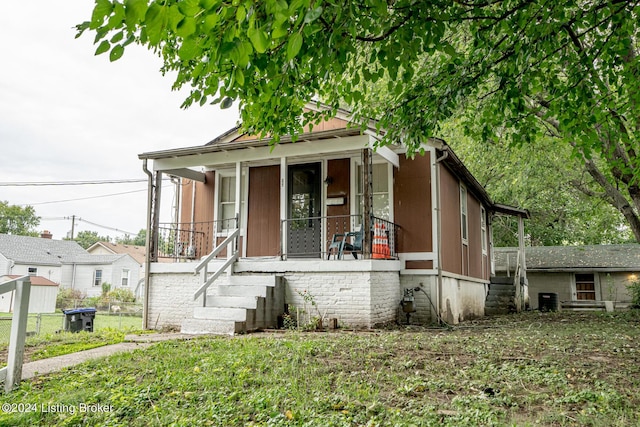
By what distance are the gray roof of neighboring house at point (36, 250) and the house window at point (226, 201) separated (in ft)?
75.7

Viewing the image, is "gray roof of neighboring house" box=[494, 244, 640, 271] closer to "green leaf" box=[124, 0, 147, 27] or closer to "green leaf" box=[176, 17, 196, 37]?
"green leaf" box=[176, 17, 196, 37]

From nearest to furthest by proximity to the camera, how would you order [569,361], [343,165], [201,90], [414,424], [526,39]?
[414,424] < [201,90] < [569,361] < [526,39] < [343,165]

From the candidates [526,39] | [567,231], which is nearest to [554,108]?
[526,39]

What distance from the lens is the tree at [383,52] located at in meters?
2.46

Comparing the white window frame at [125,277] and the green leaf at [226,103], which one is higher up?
the green leaf at [226,103]

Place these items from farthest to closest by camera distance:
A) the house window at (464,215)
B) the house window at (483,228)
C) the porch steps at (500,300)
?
the house window at (483,228)
the porch steps at (500,300)
the house window at (464,215)

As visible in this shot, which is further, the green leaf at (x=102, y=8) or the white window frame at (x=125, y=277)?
the white window frame at (x=125, y=277)

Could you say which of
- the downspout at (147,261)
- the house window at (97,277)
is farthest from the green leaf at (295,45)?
the house window at (97,277)

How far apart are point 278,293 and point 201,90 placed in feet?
16.2

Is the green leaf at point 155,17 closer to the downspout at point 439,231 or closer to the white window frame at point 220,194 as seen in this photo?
the downspout at point 439,231

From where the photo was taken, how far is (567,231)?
27.2 metres

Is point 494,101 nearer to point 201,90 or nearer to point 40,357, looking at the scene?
point 201,90

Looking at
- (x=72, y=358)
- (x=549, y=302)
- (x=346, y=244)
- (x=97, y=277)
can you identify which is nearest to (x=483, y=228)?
(x=549, y=302)

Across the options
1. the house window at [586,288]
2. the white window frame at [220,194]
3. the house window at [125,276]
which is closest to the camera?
the white window frame at [220,194]
